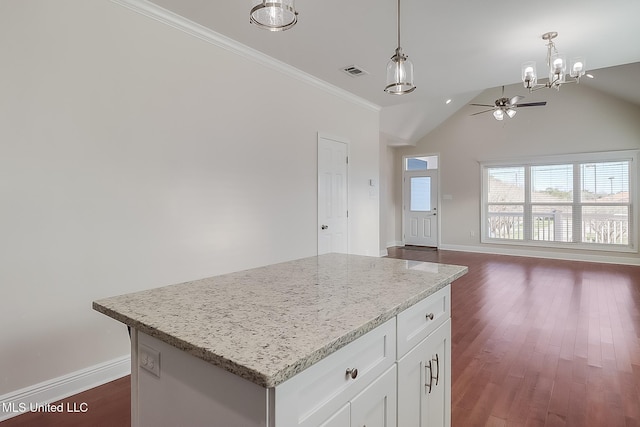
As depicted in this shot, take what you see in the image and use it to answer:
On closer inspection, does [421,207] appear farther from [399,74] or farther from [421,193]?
[399,74]

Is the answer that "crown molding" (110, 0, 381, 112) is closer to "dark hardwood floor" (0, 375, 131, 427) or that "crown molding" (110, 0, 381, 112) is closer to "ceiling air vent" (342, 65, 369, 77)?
"ceiling air vent" (342, 65, 369, 77)

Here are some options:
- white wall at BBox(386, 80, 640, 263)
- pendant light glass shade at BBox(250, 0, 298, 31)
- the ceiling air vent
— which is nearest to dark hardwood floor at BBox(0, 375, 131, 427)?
pendant light glass shade at BBox(250, 0, 298, 31)

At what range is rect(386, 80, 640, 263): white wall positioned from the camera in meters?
6.38

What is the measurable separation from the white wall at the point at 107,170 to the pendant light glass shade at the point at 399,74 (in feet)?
5.28

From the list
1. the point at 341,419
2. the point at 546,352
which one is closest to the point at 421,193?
the point at 546,352

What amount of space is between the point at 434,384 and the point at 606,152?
724 centimetres

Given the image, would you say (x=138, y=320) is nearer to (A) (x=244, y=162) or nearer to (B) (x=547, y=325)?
(A) (x=244, y=162)

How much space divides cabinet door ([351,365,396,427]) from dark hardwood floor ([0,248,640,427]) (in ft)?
3.42

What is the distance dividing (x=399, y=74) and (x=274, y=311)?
160cm

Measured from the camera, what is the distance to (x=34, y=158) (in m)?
1.99

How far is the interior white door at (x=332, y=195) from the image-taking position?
4207 millimetres

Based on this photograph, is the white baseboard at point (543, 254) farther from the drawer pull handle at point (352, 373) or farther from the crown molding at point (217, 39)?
the drawer pull handle at point (352, 373)

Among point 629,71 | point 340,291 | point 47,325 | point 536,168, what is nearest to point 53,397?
point 47,325

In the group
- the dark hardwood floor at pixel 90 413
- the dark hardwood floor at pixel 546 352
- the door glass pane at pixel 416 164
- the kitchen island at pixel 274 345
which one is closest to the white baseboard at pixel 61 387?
the dark hardwood floor at pixel 90 413
